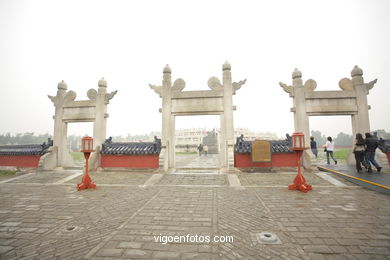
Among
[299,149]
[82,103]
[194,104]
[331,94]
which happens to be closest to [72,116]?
[82,103]

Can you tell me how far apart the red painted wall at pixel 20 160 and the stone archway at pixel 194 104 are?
27.8 feet

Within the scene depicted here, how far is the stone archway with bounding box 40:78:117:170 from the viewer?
1064 cm

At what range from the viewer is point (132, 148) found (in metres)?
10.3

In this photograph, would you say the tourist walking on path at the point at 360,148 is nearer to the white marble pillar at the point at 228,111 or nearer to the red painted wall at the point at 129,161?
the white marble pillar at the point at 228,111

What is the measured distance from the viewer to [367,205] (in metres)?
4.41

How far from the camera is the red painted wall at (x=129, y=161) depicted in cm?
987

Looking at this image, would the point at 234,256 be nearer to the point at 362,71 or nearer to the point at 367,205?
the point at 367,205

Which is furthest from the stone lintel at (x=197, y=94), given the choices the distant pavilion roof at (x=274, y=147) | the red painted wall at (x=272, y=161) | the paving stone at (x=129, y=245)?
the paving stone at (x=129, y=245)

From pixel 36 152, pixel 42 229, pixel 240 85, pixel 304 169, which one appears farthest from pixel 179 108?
pixel 36 152

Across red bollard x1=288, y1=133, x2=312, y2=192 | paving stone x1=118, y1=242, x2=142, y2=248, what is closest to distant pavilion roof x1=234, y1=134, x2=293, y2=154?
red bollard x1=288, y1=133, x2=312, y2=192

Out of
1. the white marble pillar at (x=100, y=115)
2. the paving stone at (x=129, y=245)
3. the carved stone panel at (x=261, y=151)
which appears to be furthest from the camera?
the white marble pillar at (x=100, y=115)

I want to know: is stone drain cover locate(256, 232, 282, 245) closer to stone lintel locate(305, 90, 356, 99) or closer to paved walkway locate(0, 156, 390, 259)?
paved walkway locate(0, 156, 390, 259)

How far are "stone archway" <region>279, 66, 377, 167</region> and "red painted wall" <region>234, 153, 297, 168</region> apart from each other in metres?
1.65

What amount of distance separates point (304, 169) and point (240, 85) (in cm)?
546
